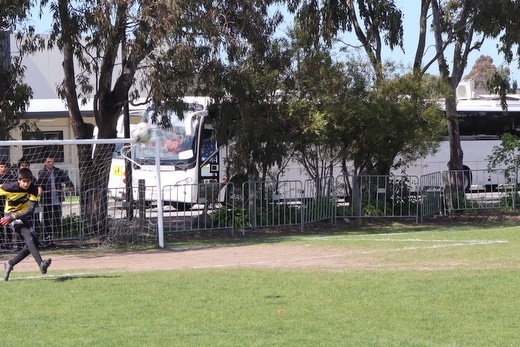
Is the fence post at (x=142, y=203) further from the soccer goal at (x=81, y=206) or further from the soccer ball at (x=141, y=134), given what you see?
the soccer ball at (x=141, y=134)

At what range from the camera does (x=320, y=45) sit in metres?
24.4

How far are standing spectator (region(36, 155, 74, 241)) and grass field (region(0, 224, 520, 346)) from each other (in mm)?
4799

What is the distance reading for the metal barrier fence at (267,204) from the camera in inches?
770

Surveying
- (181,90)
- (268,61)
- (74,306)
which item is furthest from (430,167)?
(74,306)

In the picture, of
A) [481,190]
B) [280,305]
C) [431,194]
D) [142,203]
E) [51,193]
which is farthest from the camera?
[481,190]

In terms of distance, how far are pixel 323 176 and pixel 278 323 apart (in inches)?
610

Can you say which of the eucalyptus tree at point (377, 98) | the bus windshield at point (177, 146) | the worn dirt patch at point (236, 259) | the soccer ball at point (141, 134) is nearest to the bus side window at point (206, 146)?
the bus windshield at point (177, 146)

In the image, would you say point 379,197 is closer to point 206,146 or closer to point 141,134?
point 206,146

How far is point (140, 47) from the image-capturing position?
19.0 meters

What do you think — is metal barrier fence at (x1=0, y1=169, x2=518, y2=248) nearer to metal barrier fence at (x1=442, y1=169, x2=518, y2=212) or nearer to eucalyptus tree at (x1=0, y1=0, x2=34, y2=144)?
metal barrier fence at (x1=442, y1=169, x2=518, y2=212)

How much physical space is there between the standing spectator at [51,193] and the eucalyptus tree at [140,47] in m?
0.72

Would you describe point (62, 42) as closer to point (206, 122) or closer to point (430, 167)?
point (206, 122)

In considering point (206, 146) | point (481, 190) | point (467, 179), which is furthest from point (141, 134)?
point (467, 179)

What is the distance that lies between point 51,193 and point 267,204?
5.49 m
